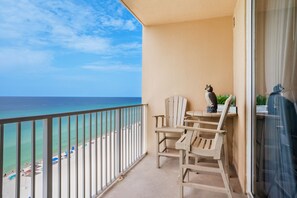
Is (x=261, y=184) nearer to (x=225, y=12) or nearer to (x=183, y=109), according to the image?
(x=183, y=109)

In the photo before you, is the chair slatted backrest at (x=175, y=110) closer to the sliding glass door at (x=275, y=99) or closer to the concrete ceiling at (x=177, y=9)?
the concrete ceiling at (x=177, y=9)

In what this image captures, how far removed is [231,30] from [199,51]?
2.01 feet

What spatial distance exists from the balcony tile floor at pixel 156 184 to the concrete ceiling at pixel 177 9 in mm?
2486

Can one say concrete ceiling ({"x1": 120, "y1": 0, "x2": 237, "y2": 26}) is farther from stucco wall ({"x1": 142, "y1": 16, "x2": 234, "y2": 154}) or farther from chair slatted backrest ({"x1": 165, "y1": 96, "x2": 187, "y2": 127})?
chair slatted backrest ({"x1": 165, "y1": 96, "x2": 187, "y2": 127})

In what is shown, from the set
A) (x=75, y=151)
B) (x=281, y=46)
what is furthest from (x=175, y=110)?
(x=281, y=46)

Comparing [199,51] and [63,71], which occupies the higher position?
[63,71]

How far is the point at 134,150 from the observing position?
3.18m

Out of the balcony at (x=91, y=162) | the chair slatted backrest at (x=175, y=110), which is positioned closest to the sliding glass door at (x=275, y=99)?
the balcony at (x=91, y=162)

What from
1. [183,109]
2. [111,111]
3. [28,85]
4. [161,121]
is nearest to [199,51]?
[183,109]

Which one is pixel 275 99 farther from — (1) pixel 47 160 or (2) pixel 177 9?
(2) pixel 177 9

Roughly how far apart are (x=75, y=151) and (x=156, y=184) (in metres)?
1.13

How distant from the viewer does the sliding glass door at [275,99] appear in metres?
1.06

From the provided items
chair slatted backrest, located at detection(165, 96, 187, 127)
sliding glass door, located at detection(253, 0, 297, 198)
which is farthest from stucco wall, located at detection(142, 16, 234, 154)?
sliding glass door, located at detection(253, 0, 297, 198)

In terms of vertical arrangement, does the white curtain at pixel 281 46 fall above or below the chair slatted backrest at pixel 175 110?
above
